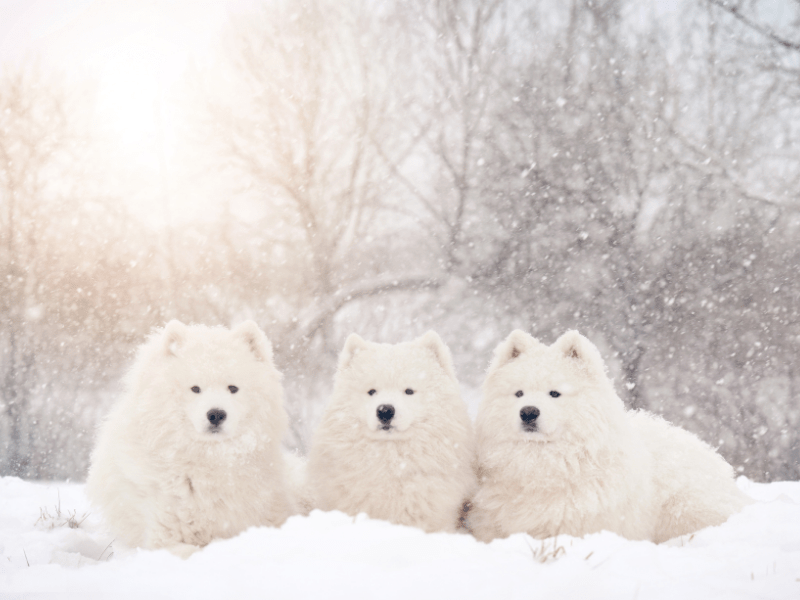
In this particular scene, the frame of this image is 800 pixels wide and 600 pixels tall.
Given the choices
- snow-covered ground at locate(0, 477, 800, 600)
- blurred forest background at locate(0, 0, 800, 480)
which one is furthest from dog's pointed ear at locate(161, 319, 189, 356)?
blurred forest background at locate(0, 0, 800, 480)

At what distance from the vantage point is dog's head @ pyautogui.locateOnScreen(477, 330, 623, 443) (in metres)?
2.82

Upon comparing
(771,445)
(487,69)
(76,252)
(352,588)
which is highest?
(487,69)

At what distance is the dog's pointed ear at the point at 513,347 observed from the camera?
3104 mm

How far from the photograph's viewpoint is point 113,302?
6.52 m

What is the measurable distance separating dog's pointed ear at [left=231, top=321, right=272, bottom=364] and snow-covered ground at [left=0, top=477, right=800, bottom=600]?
91cm

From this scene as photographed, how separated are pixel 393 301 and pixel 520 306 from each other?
60.1 inches

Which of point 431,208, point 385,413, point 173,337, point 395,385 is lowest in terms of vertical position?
point 385,413

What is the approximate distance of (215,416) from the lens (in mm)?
2656

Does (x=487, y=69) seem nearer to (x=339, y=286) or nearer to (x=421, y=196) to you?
(x=421, y=196)

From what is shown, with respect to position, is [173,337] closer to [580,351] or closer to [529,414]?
[529,414]

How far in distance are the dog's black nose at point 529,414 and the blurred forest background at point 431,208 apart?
10.5ft

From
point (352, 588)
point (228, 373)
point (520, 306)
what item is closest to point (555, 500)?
point (352, 588)

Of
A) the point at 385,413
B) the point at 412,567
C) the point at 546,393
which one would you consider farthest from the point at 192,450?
the point at 546,393

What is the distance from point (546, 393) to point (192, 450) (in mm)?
1878
